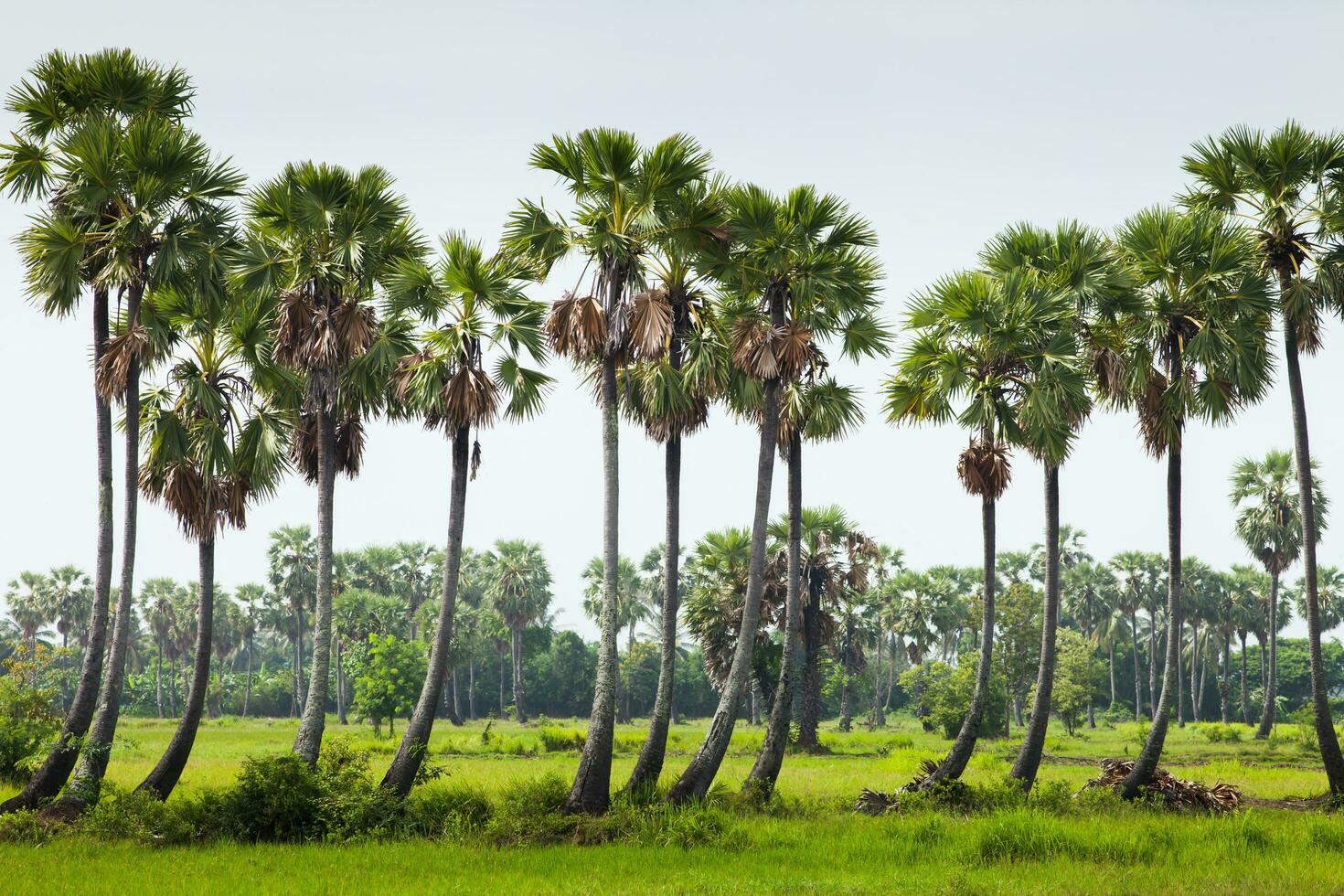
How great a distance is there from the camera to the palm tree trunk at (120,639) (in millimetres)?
18109

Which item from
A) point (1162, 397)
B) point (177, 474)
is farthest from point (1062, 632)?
point (177, 474)

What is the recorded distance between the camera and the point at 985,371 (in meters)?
23.8

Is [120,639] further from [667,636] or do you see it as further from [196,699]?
[667,636]

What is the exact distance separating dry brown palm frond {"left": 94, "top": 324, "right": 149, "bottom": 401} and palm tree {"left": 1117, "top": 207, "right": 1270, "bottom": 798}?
20.0 m

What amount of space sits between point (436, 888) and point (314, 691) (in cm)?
789

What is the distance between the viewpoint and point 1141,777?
2202cm

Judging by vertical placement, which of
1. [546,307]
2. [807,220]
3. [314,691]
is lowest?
[314,691]

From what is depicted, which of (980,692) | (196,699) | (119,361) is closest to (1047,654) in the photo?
(980,692)

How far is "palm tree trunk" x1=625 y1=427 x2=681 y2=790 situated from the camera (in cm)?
2038

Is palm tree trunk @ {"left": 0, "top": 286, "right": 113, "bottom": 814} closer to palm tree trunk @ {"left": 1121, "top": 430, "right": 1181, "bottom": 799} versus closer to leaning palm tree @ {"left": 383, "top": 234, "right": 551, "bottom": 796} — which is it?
leaning palm tree @ {"left": 383, "top": 234, "right": 551, "bottom": 796}

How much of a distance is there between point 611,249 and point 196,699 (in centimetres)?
1226

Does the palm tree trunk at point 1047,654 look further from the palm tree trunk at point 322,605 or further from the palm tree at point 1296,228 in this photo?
the palm tree trunk at point 322,605

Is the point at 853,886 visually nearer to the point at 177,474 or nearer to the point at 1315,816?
the point at 1315,816

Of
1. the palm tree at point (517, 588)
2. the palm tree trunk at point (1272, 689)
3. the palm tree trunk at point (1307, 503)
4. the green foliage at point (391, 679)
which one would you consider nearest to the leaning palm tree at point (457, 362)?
the palm tree trunk at point (1307, 503)
